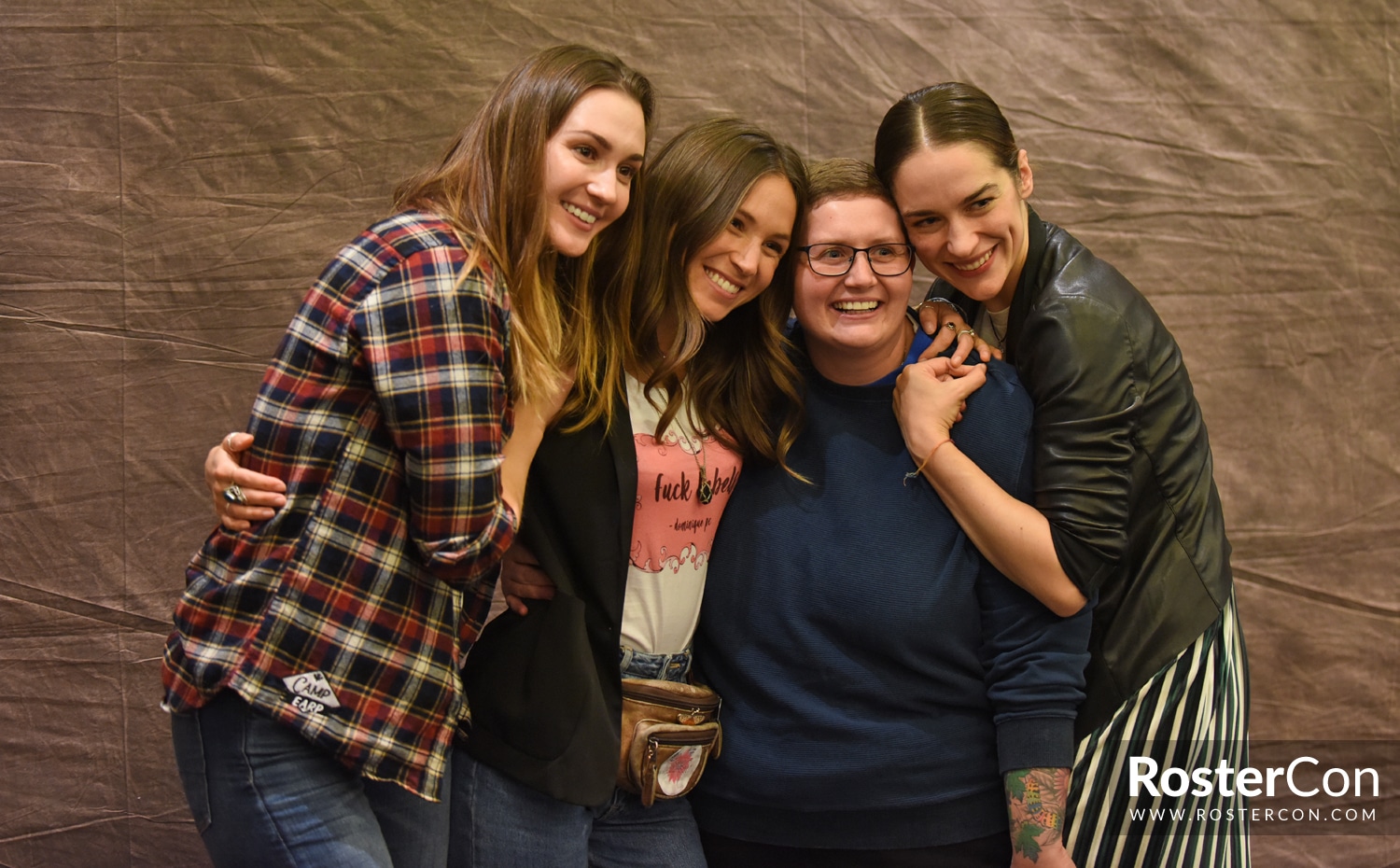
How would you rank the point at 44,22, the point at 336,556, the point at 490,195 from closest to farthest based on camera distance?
the point at 336,556 < the point at 490,195 < the point at 44,22

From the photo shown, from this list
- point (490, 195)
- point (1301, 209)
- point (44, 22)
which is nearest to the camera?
point (490, 195)

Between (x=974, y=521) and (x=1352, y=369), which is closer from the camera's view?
(x=974, y=521)

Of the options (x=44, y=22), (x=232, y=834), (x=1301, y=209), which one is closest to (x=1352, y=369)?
(x=1301, y=209)

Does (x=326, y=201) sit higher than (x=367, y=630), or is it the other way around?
(x=326, y=201)

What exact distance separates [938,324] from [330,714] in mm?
1256

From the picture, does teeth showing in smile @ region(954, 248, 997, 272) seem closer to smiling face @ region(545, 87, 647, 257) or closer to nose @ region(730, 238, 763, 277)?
nose @ region(730, 238, 763, 277)

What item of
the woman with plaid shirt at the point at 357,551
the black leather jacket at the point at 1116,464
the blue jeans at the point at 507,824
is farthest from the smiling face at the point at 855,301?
the blue jeans at the point at 507,824

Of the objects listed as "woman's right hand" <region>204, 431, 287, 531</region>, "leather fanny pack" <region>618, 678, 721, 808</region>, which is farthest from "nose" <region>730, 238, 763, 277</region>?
"woman's right hand" <region>204, 431, 287, 531</region>

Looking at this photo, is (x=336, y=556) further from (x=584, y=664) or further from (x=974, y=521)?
(x=974, y=521)

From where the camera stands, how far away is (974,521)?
71.8 inches

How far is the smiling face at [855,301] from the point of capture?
1.89 m

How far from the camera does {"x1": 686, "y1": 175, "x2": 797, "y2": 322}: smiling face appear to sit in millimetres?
1874

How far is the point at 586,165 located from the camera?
5.43ft
